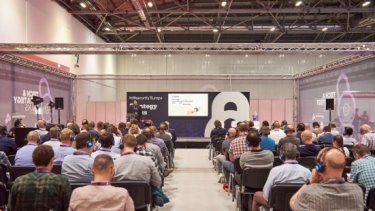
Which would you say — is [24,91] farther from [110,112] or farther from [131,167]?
[131,167]

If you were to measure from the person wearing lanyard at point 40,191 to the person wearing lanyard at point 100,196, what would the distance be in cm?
40

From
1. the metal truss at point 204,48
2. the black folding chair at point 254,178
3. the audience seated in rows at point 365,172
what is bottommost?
the black folding chair at point 254,178

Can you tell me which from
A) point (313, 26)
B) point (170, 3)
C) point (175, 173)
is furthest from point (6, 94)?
point (313, 26)

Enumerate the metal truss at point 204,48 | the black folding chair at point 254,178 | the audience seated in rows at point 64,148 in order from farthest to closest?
the metal truss at point 204,48 → the audience seated in rows at point 64,148 → the black folding chair at point 254,178

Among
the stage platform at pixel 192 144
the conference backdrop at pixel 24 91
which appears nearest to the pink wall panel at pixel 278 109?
the stage platform at pixel 192 144

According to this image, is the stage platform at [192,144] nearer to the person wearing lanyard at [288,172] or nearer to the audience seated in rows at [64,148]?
the audience seated in rows at [64,148]

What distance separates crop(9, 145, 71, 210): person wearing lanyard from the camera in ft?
9.77

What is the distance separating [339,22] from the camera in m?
18.3

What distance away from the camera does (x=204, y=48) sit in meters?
10.8

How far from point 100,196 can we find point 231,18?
16.9 metres

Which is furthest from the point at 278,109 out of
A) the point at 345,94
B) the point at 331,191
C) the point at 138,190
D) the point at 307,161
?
the point at 331,191

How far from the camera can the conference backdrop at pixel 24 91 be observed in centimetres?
1060

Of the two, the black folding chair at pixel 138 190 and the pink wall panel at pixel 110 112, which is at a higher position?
the pink wall panel at pixel 110 112

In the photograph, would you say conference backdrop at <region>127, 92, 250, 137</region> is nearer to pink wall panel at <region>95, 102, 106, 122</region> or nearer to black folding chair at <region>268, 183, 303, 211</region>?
pink wall panel at <region>95, 102, 106, 122</region>
